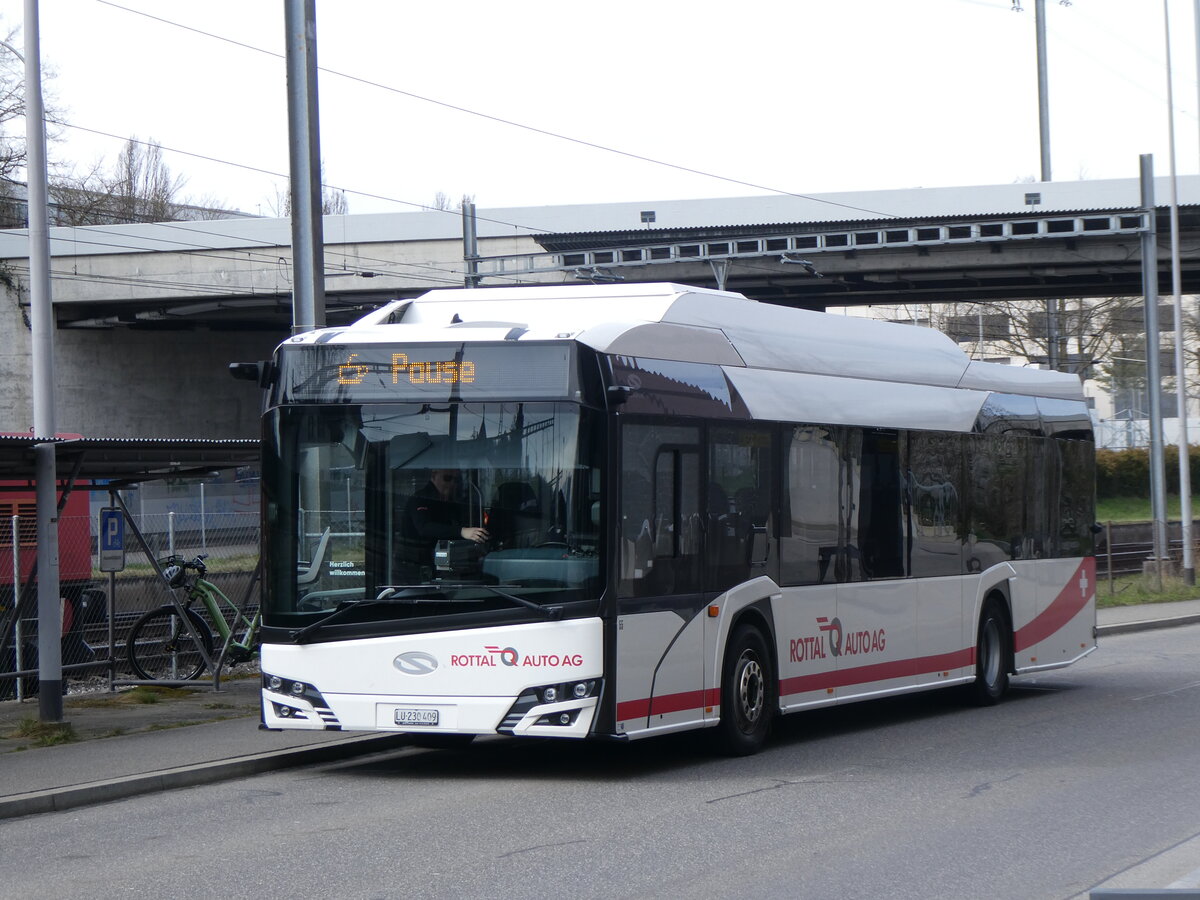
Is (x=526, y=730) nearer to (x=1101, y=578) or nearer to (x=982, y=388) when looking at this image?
(x=982, y=388)

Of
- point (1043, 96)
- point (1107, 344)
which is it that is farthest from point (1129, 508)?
point (1043, 96)

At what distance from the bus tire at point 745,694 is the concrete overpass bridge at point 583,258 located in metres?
24.7

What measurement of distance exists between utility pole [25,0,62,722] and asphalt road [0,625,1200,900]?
293 centimetres

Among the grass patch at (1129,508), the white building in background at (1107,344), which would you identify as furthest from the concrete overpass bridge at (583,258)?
the white building in background at (1107,344)

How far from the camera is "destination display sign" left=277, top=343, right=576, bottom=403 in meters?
9.94

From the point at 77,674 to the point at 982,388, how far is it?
32.6 feet

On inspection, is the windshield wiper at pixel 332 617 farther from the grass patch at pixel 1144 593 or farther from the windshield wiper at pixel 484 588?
the grass patch at pixel 1144 593

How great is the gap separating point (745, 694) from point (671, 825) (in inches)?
107

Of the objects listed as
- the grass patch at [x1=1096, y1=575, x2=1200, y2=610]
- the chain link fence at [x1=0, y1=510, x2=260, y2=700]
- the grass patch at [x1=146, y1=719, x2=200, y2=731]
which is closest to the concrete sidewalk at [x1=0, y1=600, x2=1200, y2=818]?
the grass patch at [x1=146, y1=719, x2=200, y2=731]

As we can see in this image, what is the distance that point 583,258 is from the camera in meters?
39.2

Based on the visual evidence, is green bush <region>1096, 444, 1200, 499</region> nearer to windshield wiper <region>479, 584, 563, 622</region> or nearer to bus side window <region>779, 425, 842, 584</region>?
bus side window <region>779, 425, 842, 584</region>

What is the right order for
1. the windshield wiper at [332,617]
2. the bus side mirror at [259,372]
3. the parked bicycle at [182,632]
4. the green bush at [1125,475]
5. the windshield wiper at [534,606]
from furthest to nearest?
the green bush at [1125,475], the parked bicycle at [182,632], the bus side mirror at [259,372], the windshield wiper at [332,617], the windshield wiper at [534,606]

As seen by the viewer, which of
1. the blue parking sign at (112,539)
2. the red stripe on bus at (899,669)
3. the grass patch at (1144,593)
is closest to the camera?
the red stripe on bus at (899,669)

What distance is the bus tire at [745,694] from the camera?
1094 centimetres
